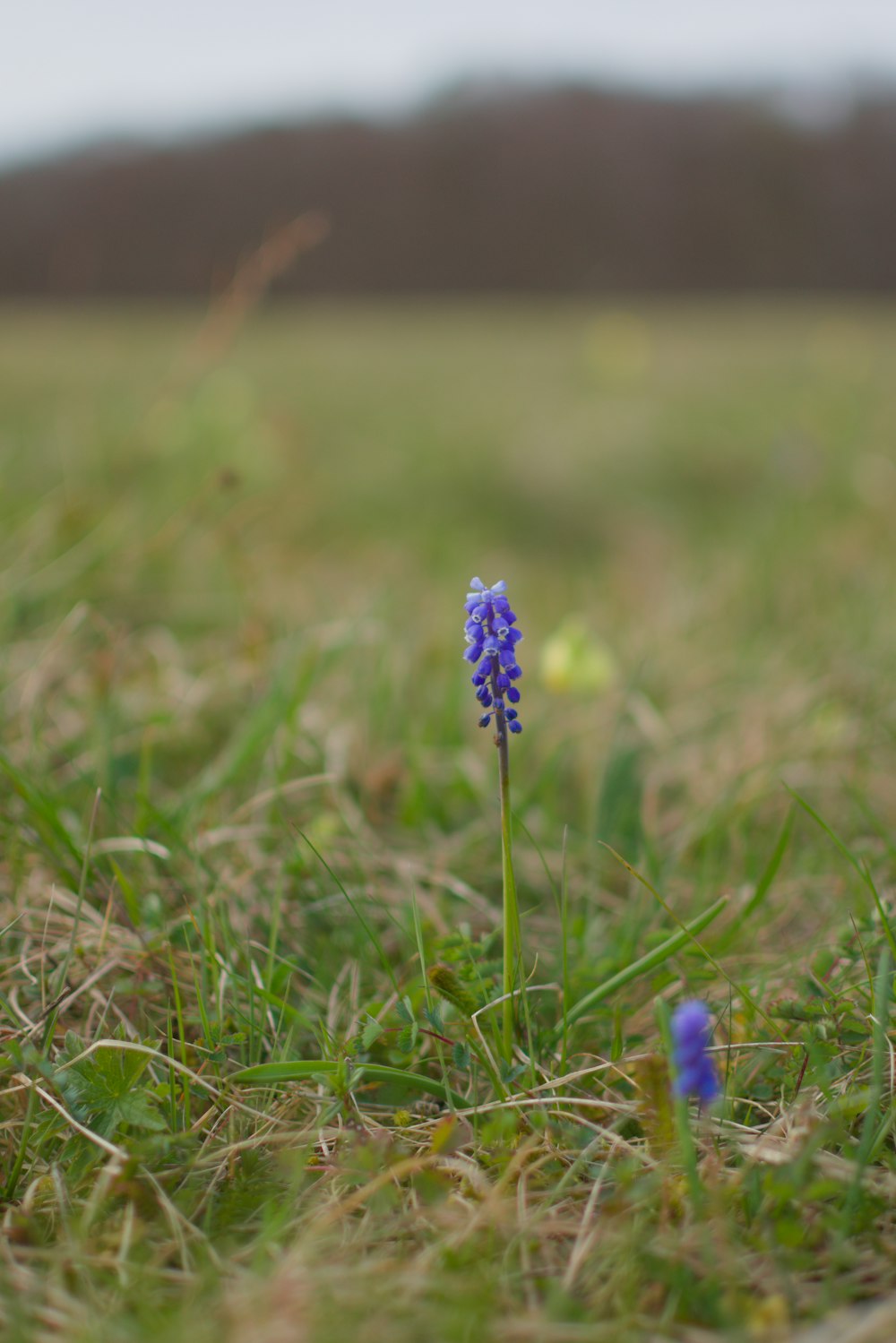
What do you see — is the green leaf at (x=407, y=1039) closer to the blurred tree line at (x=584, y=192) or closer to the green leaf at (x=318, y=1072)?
the green leaf at (x=318, y=1072)

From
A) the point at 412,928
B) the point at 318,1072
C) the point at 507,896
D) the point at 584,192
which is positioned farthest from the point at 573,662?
the point at 584,192

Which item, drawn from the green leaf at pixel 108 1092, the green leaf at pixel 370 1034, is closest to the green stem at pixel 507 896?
the green leaf at pixel 370 1034

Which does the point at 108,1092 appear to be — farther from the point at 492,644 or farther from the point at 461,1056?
the point at 492,644

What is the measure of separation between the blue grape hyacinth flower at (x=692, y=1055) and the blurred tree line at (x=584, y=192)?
11764 millimetres

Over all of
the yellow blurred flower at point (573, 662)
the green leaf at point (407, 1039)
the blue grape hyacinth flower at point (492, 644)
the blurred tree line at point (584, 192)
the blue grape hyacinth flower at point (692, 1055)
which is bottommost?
the green leaf at point (407, 1039)

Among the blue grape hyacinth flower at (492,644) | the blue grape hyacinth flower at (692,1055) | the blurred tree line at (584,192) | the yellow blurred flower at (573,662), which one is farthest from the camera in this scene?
the blurred tree line at (584,192)

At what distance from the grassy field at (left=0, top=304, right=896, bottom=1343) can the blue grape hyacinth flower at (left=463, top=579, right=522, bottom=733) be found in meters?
0.20

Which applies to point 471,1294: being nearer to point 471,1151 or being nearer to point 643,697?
point 471,1151

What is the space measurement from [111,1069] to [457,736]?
1014mm

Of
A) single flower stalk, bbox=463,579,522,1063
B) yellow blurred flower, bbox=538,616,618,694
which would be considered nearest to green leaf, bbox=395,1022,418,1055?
single flower stalk, bbox=463,579,522,1063

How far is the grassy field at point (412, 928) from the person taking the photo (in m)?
0.85

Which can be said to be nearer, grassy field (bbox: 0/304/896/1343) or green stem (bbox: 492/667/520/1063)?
grassy field (bbox: 0/304/896/1343)

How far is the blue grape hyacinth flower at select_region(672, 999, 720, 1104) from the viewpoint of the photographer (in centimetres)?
85

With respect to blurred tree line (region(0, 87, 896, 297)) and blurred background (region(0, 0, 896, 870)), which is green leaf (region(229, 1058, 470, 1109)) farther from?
blurred tree line (region(0, 87, 896, 297))
